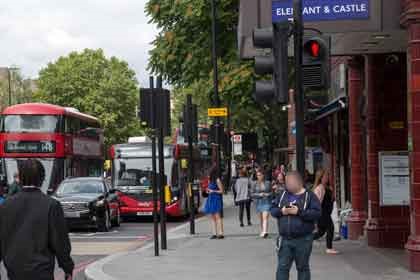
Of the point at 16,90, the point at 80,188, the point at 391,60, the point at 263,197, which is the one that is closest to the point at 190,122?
the point at 263,197

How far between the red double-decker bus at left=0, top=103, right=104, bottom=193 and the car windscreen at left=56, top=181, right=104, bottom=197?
149 inches

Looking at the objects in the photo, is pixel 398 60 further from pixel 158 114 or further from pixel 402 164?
pixel 158 114

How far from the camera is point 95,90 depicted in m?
90.6

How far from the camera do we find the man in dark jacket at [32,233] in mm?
6520

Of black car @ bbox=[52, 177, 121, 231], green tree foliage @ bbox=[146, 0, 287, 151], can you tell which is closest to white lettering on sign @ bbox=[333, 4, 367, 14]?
black car @ bbox=[52, 177, 121, 231]

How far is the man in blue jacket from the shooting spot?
31.8ft

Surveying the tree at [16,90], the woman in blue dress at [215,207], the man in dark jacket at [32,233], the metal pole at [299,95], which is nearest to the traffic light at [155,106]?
the woman in blue dress at [215,207]

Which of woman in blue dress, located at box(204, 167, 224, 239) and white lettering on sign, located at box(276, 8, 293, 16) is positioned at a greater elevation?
white lettering on sign, located at box(276, 8, 293, 16)

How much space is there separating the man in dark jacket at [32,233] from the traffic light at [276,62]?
4336 mm

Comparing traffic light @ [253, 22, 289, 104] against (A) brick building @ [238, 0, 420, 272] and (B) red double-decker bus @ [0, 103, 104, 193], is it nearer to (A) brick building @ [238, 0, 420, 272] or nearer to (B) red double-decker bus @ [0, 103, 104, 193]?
(A) brick building @ [238, 0, 420, 272]

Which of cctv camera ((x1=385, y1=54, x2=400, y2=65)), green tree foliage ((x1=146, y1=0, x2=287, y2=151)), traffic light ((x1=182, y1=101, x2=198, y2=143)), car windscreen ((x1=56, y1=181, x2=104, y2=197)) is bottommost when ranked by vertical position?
car windscreen ((x1=56, y1=181, x2=104, y2=197))

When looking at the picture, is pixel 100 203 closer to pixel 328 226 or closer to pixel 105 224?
pixel 105 224

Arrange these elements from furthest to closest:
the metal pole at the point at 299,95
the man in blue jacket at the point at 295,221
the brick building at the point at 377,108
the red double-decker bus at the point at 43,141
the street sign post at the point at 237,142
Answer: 1. the street sign post at the point at 237,142
2. the red double-decker bus at the point at 43,141
3. the brick building at the point at 377,108
4. the metal pole at the point at 299,95
5. the man in blue jacket at the point at 295,221

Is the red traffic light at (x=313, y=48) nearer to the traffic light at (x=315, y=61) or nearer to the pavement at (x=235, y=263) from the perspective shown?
the traffic light at (x=315, y=61)
